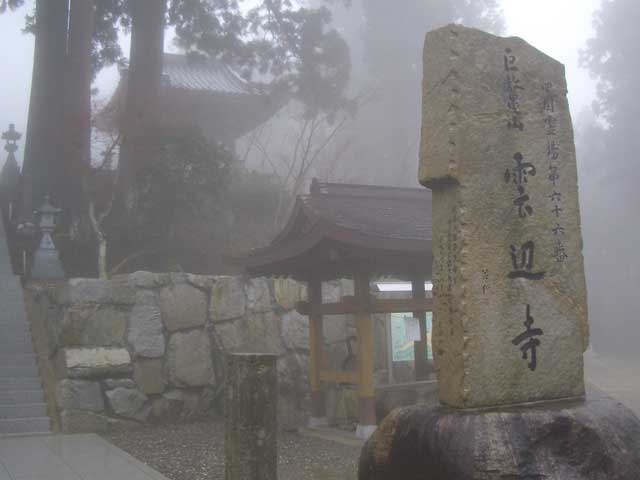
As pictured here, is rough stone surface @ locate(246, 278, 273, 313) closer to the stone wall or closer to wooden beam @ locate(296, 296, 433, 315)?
the stone wall

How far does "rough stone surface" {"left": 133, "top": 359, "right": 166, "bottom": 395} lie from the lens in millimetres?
9633

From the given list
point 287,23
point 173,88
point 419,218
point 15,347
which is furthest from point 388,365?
point 173,88

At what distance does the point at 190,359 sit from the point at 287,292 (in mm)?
2046

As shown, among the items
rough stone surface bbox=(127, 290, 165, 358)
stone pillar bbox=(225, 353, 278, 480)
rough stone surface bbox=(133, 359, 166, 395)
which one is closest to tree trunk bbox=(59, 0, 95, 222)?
rough stone surface bbox=(127, 290, 165, 358)

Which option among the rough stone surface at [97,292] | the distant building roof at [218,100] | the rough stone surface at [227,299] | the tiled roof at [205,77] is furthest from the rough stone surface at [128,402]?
the tiled roof at [205,77]

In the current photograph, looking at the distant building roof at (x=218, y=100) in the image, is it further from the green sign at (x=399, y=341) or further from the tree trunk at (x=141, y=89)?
the green sign at (x=399, y=341)

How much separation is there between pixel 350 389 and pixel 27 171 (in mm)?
7989

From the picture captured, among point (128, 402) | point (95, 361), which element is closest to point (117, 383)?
point (128, 402)

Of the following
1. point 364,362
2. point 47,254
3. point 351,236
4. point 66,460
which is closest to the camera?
point 66,460

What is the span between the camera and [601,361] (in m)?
24.2

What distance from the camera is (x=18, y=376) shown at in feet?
30.3

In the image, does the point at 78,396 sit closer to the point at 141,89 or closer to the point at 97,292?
the point at 97,292

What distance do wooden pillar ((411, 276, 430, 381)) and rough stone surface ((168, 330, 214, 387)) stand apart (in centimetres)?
317

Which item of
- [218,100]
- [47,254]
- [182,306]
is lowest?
[182,306]
